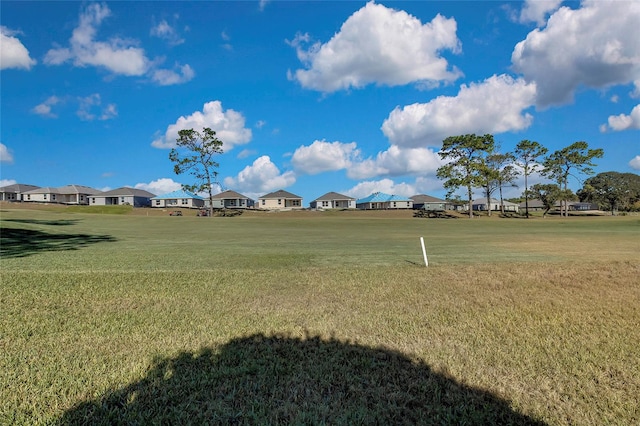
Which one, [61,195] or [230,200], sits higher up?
[61,195]

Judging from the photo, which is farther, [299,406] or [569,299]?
[569,299]

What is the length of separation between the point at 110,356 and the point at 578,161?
83.9 meters

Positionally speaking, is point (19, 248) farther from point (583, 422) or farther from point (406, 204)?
point (406, 204)

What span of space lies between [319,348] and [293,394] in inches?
50.9

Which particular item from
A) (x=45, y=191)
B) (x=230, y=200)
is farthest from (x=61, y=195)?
(x=230, y=200)

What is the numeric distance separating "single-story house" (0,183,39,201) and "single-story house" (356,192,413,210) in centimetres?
8265

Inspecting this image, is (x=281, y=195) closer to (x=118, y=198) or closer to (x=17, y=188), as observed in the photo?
(x=118, y=198)

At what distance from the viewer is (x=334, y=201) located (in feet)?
344

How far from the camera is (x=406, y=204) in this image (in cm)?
10544

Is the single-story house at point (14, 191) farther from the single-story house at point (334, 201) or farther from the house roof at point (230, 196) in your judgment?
the single-story house at point (334, 201)

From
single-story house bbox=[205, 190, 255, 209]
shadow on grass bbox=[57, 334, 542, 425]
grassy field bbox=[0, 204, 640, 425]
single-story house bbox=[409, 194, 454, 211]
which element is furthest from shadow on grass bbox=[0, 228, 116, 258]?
single-story house bbox=[409, 194, 454, 211]

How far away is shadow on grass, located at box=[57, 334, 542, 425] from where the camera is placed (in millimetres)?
3766

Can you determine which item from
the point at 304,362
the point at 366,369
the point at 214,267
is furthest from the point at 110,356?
the point at 214,267

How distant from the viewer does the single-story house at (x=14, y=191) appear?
302 ft
